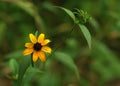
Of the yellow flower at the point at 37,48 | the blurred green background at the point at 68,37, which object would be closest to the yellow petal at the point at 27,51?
the yellow flower at the point at 37,48

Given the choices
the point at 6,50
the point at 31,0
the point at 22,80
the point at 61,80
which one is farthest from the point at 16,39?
the point at 22,80

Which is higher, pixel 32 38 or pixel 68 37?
pixel 68 37

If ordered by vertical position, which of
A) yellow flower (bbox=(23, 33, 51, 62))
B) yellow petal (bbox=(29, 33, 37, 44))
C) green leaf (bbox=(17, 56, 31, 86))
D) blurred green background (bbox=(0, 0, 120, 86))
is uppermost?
blurred green background (bbox=(0, 0, 120, 86))

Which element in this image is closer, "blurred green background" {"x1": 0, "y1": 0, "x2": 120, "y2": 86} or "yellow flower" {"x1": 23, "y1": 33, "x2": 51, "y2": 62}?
"yellow flower" {"x1": 23, "y1": 33, "x2": 51, "y2": 62}

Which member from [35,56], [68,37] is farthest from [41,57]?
[68,37]

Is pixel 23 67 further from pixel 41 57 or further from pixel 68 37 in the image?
pixel 68 37

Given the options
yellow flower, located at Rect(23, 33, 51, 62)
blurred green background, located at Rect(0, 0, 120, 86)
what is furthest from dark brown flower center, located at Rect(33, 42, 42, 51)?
blurred green background, located at Rect(0, 0, 120, 86)

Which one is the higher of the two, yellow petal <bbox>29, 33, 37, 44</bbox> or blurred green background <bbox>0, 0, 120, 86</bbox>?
blurred green background <bbox>0, 0, 120, 86</bbox>

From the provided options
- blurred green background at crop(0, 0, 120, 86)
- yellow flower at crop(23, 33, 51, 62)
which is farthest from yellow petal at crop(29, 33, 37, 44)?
blurred green background at crop(0, 0, 120, 86)

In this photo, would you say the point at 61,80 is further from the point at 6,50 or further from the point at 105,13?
the point at 105,13

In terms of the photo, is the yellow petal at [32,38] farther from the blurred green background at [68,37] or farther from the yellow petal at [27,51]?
the blurred green background at [68,37]

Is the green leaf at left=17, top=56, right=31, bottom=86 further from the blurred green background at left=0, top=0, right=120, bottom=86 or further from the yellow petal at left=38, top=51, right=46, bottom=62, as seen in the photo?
the blurred green background at left=0, top=0, right=120, bottom=86
